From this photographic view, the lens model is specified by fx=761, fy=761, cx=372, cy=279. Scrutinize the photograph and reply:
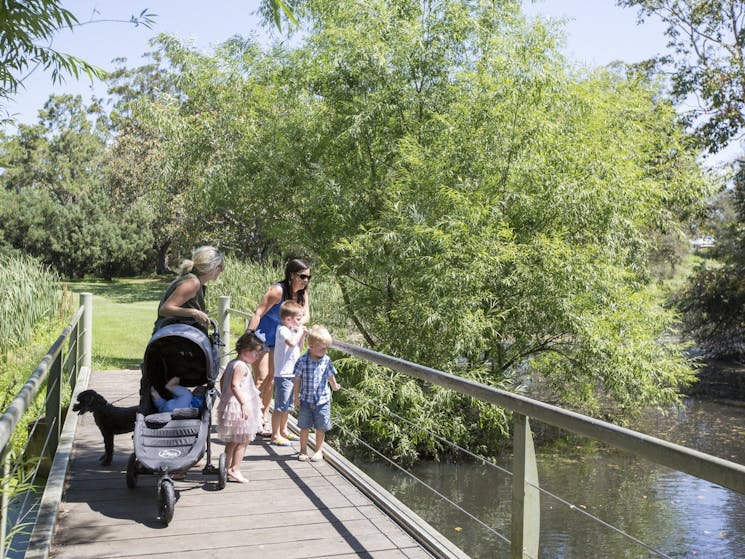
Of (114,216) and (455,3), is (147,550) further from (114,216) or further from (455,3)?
(114,216)

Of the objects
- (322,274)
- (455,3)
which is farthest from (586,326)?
(455,3)

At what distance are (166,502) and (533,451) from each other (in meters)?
2.14

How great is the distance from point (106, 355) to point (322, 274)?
5.11 metres

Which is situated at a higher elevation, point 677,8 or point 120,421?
point 677,8

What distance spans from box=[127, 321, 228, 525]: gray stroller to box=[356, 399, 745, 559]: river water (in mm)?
4184

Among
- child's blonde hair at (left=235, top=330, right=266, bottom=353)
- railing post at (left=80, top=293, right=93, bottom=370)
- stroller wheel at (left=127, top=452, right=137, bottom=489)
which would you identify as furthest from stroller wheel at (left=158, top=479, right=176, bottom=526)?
railing post at (left=80, top=293, right=93, bottom=370)

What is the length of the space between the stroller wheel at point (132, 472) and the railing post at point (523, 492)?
2.57m

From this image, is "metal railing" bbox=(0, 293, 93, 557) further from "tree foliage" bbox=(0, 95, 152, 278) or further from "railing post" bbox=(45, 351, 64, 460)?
"tree foliage" bbox=(0, 95, 152, 278)

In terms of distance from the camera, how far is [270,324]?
6.64m

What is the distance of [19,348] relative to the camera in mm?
11797

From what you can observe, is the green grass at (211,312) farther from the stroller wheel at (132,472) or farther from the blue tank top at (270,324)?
the stroller wheel at (132,472)

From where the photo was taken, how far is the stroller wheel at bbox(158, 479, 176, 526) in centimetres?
428

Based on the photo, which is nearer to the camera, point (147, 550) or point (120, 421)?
point (147, 550)

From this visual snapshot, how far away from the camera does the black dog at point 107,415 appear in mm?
5289
